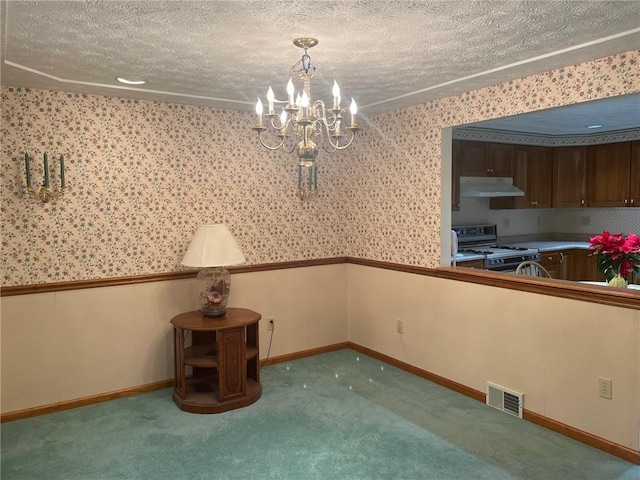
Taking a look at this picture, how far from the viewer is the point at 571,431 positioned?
3193 millimetres

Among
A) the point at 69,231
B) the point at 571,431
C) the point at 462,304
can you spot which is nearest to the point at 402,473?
the point at 571,431

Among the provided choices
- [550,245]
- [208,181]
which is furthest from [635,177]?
[208,181]

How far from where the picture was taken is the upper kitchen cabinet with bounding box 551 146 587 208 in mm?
6258

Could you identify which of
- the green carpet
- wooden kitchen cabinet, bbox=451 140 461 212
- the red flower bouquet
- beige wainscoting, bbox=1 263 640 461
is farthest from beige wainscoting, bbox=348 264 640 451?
wooden kitchen cabinet, bbox=451 140 461 212

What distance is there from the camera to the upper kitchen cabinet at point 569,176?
6.26 m

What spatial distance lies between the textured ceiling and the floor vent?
2.20m

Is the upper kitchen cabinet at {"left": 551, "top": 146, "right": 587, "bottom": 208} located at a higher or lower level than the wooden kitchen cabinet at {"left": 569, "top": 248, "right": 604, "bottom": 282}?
higher

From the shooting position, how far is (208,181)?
13.9 feet

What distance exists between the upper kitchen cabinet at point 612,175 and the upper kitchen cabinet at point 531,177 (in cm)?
48

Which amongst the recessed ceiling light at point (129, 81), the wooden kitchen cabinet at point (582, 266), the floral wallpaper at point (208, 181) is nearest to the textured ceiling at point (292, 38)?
the recessed ceiling light at point (129, 81)

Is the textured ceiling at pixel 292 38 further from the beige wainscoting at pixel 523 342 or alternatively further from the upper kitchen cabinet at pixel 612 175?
the upper kitchen cabinet at pixel 612 175

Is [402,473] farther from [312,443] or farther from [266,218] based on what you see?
[266,218]

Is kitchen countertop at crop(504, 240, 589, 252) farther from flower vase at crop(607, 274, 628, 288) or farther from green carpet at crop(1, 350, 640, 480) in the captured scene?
green carpet at crop(1, 350, 640, 480)

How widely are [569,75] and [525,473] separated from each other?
2370 mm
